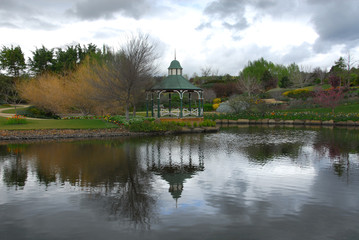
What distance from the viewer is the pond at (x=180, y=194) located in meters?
6.18

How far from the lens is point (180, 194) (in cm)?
838

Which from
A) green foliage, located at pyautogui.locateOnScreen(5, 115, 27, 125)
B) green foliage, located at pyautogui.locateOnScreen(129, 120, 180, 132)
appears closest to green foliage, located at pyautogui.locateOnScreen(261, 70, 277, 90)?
green foliage, located at pyautogui.locateOnScreen(129, 120, 180, 132)

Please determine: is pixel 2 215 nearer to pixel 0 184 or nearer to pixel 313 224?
pixel 0 184

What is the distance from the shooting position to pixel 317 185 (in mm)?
9102

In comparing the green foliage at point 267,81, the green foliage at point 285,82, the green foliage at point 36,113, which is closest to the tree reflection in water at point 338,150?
the green foliage at point 36,113

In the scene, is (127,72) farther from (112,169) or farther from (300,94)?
(300,94)

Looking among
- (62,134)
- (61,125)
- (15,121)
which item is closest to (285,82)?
(61,125)

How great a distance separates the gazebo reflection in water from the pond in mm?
45

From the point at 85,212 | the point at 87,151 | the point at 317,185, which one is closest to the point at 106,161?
the point at 87,151

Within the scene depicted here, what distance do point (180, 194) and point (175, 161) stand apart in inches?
173

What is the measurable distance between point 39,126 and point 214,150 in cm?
1350

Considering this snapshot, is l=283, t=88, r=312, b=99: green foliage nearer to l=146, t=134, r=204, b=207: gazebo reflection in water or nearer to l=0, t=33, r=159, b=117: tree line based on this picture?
l=0, t=33, r=159, b=117: tree line

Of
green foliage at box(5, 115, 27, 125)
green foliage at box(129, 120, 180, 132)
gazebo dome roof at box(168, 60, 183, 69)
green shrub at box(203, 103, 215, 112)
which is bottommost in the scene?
green foliage at box(129, 120, 180, 132)

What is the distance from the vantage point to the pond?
20.3 ft
